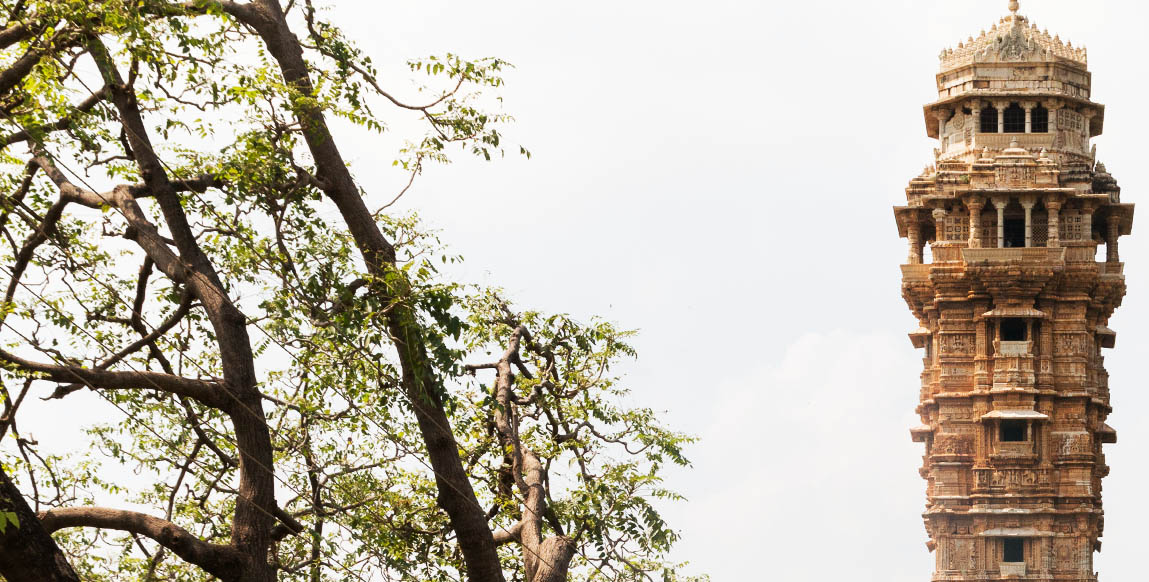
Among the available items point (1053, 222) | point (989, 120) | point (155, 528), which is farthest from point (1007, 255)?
point (155, 528)

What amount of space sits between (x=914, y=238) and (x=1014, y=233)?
288cm

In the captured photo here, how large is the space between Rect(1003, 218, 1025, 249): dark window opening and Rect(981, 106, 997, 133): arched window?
9.51ft

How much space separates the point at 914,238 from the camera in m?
52.6

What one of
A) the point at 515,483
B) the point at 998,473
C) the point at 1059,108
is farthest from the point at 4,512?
the point at 1059,108

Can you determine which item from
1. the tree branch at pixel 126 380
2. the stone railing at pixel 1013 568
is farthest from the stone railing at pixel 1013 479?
the tree branch at pixel 126 380

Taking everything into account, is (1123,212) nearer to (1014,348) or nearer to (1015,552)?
(1014,348)

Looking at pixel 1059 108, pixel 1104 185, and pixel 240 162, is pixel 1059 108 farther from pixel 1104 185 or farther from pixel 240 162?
pixel 240 162

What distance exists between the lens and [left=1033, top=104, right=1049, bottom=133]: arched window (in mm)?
52250

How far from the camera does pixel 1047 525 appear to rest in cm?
4878

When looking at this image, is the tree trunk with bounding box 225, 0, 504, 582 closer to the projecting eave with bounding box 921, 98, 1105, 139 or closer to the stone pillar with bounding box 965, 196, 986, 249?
the stone pillar with bounding box 965, 196, 986, 249

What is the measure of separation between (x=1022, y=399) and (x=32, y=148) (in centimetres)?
3736

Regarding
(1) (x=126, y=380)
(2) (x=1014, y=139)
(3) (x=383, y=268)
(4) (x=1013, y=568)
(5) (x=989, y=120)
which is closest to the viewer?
(1) (x=126, y=380)

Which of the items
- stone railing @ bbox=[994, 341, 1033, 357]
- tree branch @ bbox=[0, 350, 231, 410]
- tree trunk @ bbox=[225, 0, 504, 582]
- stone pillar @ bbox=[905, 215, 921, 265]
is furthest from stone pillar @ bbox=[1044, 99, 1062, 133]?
tree branch @ bbox=[0, 350, 231, 410]

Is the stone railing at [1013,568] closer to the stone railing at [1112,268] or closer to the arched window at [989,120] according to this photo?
the stone railing at [1112,268]
